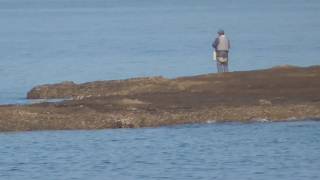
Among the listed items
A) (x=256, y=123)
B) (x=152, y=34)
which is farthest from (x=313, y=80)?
(x=152, y=34)

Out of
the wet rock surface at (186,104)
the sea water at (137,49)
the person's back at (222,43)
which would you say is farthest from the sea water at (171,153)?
the sea water at (137,49)

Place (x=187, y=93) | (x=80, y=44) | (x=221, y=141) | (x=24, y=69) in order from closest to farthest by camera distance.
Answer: (x=221, y=141) < (x=187, y=93) < (x=24, y=69) < (x=80, y=44)

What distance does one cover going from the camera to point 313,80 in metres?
37.0

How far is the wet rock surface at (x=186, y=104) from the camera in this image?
32656 mm

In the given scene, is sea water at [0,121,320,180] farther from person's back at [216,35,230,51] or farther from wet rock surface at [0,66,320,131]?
person's back at [216,35,230,51]

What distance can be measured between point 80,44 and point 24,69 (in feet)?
81.6

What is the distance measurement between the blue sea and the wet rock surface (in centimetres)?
27

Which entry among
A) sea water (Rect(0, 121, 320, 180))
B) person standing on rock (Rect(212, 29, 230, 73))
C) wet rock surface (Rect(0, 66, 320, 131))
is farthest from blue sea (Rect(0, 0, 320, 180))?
person standing on rock (Rect(212, 29, 230, 73))

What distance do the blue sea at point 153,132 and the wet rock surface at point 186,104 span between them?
0.88ft

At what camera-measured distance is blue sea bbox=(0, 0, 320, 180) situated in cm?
2873

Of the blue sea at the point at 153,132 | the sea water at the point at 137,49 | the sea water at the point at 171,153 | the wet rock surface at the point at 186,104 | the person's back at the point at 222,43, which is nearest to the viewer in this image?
the sea water at the point at 171,153

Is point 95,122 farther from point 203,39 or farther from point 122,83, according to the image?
point 203,39

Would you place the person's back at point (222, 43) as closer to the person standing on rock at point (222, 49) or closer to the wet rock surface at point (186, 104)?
the person standing on rock at point (222, 49)

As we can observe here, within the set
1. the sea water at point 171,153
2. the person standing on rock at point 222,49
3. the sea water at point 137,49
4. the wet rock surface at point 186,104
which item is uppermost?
the sea water at point 137,49
